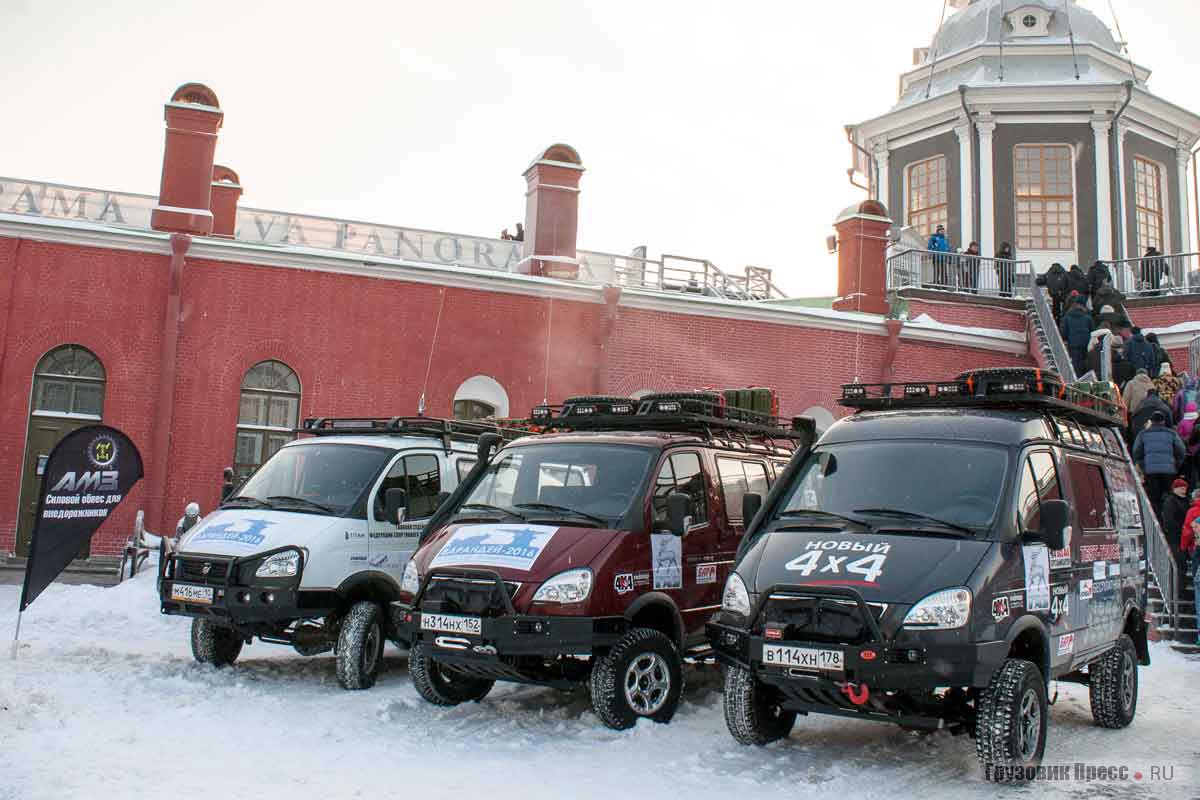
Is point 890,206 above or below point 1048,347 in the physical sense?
above

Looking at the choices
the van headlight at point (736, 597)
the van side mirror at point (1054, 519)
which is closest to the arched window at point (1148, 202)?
the van side mirror at point (1054, 519)

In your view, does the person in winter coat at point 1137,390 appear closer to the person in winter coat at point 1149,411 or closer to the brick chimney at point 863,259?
the person in winter coat at point 1149,411

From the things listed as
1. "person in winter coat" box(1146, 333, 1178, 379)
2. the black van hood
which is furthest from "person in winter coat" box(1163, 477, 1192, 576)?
the black van hood

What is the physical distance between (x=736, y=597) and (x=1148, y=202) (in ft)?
93.2

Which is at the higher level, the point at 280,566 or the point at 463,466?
the point at 463,466

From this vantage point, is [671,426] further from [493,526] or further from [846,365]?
[846,365]

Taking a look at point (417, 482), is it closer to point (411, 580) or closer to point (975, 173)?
point (411, 580)

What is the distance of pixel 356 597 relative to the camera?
9531 mm

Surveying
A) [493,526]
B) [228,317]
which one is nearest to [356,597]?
[493,526]

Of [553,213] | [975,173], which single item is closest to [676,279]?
[553,213]

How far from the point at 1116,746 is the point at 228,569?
23.3ft

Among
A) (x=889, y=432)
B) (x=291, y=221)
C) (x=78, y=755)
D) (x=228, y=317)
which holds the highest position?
(x=291, y=221)

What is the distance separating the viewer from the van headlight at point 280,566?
8.88 m

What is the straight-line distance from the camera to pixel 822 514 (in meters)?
7.03
